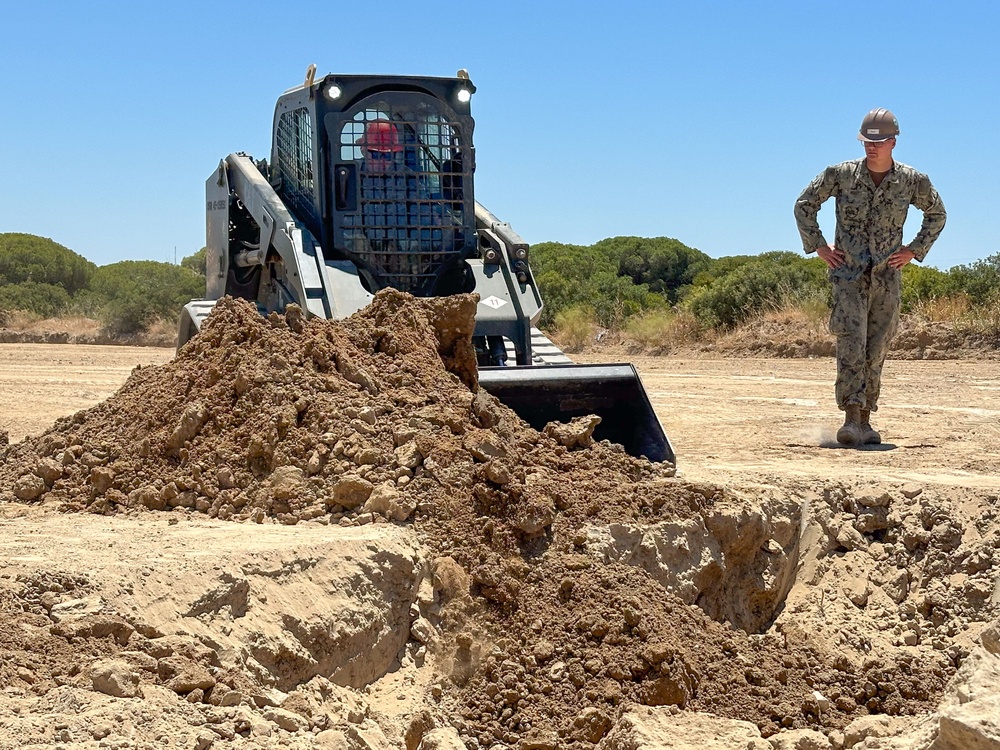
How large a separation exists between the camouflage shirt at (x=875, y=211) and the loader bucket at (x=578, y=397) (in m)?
2.44

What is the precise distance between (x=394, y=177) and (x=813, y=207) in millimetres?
3045

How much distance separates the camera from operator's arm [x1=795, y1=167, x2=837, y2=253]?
8782 mm

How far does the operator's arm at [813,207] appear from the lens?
28.8 ft

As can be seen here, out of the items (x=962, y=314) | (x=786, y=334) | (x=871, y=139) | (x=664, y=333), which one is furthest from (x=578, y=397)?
(x=664, y=333)

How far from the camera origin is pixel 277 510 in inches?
217

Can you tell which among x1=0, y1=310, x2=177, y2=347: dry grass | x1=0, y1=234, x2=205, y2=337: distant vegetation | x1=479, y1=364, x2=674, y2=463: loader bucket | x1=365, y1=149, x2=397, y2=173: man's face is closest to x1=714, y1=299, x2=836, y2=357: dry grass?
x1=365, y1=149, x2=397, y2=173: man's face

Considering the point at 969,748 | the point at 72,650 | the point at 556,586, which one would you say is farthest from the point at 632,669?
the point at 72,650

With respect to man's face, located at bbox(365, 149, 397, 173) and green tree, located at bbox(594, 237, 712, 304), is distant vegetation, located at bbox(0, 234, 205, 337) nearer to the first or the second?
green tree, located at bbox(594, 237, 712, 304)

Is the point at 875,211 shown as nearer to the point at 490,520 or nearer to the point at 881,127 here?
the point at 881,127

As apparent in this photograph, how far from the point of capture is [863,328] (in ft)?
28.5

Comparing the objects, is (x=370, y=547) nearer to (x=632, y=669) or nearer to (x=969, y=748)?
(x=632, y=669)

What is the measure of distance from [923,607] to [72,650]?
13.4ft

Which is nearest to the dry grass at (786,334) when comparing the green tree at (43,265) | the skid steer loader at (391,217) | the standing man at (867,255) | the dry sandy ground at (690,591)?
the dry sandy ground at (690,591)

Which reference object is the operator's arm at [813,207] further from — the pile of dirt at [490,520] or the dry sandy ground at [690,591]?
the pile of dirt at [490,520]
